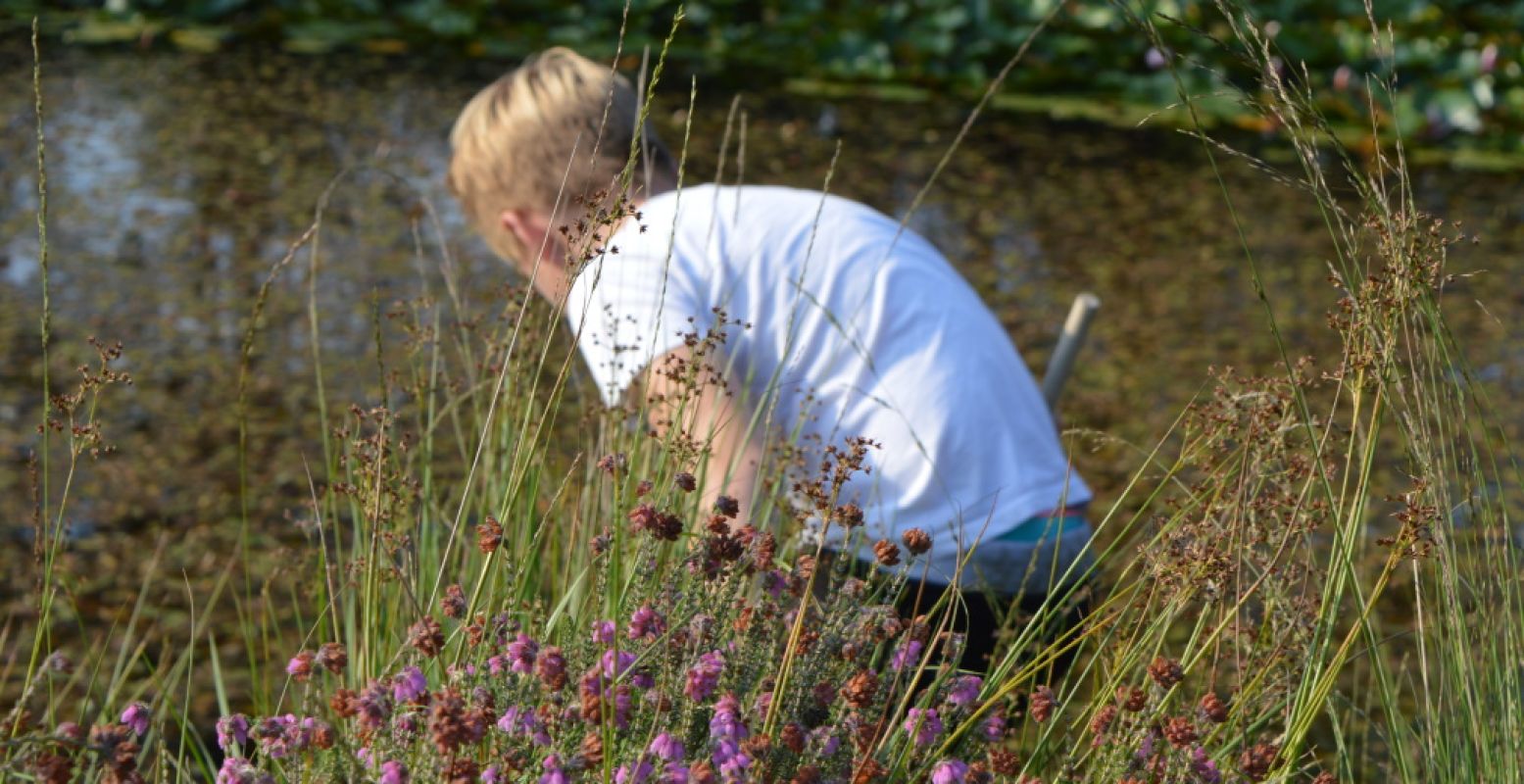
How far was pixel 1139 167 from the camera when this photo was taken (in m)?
7.73

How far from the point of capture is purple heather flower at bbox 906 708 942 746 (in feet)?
4.21

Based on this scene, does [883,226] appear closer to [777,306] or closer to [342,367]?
[777,306]

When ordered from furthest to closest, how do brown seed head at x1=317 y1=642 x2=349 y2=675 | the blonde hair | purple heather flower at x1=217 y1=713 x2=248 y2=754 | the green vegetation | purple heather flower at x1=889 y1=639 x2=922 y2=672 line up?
the green vegetation
the blonde hair
purple heather flower at x1=889 y1=639 x2=922 y2=672
purple heather flower at x1=217 y1=713 x2=248 y2=754
brown seed head at x1=317 y1=642 x2=349 y2=675

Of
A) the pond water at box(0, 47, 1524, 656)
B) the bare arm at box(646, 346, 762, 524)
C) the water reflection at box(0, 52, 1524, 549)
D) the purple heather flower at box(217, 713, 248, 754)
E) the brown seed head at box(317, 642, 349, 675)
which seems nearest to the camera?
the brown seed head at box(317, 642, 349, 675)

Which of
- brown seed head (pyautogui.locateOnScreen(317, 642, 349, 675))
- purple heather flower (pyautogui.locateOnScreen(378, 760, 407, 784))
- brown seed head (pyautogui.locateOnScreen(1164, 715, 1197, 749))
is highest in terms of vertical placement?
brown seed head (pyautogui.locateOnScreen(317, 642, 349, 675))

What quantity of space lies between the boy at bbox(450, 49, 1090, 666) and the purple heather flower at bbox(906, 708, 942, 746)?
0.79m

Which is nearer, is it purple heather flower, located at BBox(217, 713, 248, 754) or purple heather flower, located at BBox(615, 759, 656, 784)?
purple heather flower, located at BBox(615, 759, 656, 784)

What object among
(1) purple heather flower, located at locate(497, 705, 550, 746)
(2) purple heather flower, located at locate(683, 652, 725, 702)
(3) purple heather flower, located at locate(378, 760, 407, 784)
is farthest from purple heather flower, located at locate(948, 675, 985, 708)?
(3) purple heather flower, located at locate(378, 760, 407, 784)

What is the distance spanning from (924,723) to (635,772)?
270 millimetres

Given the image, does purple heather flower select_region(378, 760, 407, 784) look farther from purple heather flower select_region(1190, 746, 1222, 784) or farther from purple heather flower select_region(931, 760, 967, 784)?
purple heather flower select_region(1190, 746, 1222, 784)

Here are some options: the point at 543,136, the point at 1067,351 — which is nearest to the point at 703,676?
the point at 543,136

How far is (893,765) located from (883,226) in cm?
118

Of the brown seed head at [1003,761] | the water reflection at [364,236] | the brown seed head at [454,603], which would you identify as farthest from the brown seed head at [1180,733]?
the water reflection at [364,236]

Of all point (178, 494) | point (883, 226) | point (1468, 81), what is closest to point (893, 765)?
point (883, 226)
